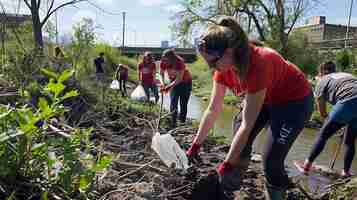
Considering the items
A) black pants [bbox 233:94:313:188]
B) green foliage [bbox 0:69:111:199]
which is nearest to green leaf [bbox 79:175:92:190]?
A: green foliage [bbox 0:69:111:199]

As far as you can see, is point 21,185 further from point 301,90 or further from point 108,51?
point 108,51

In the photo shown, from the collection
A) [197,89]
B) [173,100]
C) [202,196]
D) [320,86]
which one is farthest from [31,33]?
[197,89]

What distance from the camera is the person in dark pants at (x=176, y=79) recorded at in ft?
20.7

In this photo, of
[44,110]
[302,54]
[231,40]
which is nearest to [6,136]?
[44,110]

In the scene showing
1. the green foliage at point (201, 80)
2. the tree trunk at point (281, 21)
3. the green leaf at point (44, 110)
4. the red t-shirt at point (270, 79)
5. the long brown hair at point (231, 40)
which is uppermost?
the tree trunk at point (281, 21)

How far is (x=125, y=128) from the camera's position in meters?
5.28

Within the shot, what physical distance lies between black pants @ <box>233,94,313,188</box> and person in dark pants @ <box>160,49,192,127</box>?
3.65m

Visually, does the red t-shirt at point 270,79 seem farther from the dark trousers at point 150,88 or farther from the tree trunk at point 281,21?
the tree trunk at point 281,21

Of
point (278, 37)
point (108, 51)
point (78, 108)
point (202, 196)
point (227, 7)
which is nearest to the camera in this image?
point (202, 196)

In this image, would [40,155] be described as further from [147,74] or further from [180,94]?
[147,74]

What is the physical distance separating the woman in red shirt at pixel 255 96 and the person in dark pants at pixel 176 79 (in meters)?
3.32

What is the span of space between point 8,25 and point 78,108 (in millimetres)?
2159

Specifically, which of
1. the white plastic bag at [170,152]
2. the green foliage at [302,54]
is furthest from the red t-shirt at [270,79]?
the green foliage at [302,54]

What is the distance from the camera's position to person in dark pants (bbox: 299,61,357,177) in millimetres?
4330
